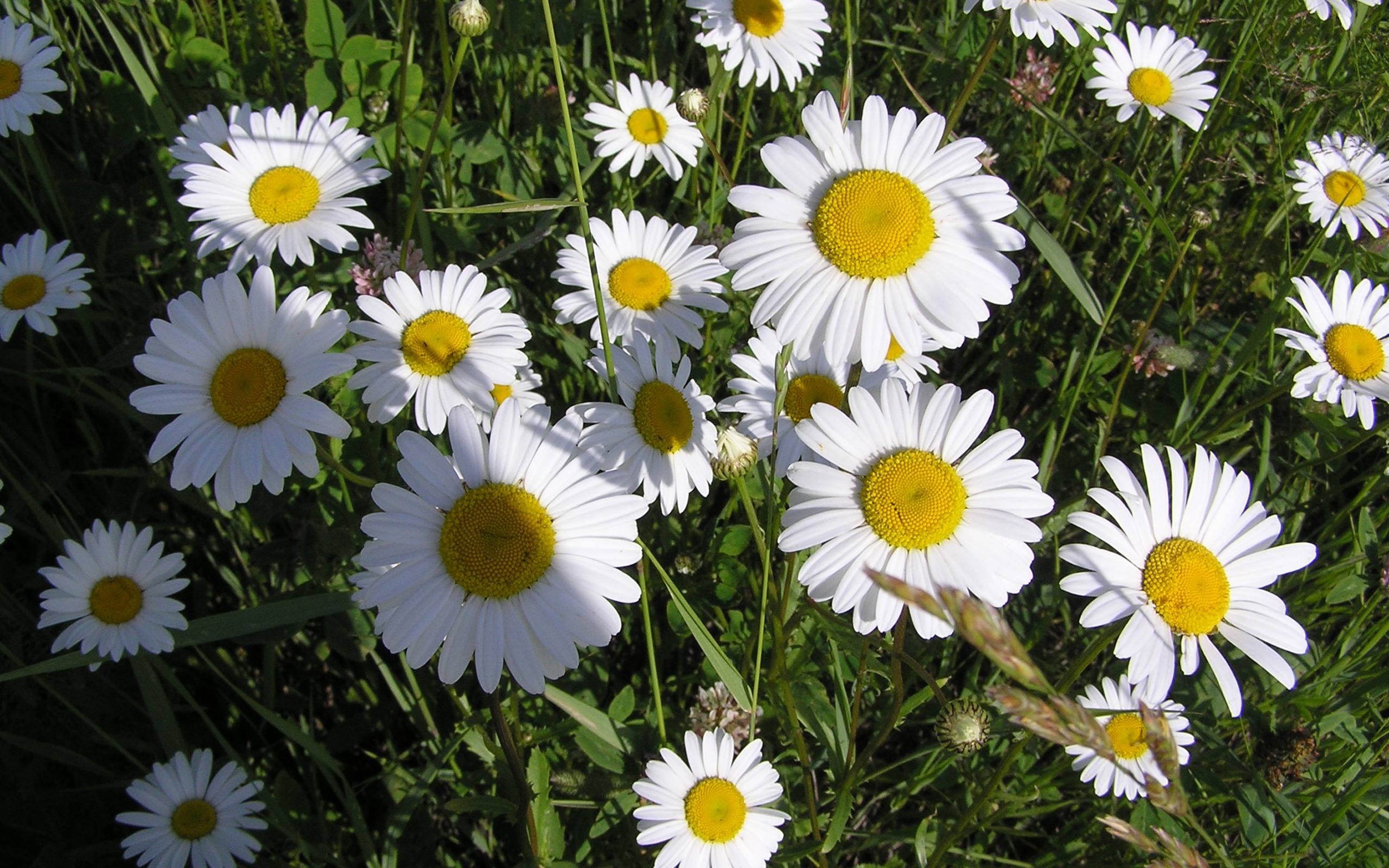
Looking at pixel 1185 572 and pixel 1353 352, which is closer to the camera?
pixel 1185 572

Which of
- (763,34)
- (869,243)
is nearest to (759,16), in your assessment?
(763,34)

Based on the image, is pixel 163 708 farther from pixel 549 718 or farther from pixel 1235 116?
pixel 1235 116

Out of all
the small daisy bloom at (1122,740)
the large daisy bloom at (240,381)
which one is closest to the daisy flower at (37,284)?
the large daisy bloom at (240,381)

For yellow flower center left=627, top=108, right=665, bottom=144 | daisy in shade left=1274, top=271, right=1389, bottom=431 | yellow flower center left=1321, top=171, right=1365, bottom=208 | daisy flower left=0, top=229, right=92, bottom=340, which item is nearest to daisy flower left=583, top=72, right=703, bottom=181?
yellow flower center left=627, top=108, right=665, bottom=144

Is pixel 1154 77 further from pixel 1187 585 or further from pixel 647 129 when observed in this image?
pixel 1187 585

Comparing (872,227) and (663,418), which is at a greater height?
(663,418)

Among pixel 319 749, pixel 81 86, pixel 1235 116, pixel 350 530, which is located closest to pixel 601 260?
pixel 350 530

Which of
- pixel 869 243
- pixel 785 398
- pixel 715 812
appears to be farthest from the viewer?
pixel 785 398
